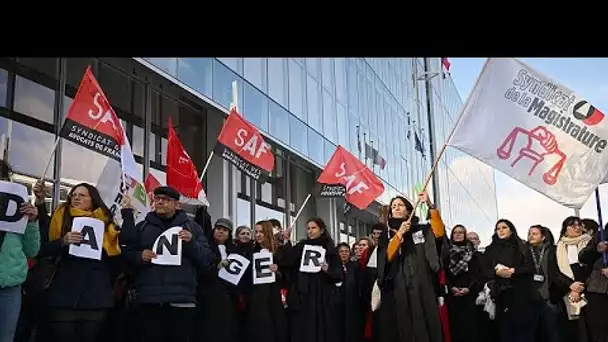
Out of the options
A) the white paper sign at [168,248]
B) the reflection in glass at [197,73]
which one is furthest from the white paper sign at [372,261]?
the reflection in glass at [197,73]

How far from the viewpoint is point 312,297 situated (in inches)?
354

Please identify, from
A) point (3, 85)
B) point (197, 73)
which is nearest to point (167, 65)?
point (197, 73)

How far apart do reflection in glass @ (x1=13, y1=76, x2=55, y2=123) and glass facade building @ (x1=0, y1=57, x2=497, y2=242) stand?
1cm

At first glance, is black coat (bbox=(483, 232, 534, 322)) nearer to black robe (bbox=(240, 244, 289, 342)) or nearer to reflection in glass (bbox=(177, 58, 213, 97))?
black robe (bbox=(240, 244, 289, 342))

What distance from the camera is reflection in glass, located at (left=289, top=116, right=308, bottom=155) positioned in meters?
18.9

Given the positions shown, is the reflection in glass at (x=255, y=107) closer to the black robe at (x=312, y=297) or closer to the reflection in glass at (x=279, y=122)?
the reflection in glass at (x=279, y=122)

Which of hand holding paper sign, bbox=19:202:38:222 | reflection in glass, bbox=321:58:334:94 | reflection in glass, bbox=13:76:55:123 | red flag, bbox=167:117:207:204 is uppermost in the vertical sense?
reflection in glass, bbox=321:58:334:94

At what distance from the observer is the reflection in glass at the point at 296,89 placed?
1936 centimetres

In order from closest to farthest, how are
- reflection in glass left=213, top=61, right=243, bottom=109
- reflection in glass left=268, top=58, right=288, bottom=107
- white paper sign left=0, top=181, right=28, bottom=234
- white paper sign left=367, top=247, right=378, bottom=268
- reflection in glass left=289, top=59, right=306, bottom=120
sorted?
white paper sign left=0, top=181, right=28, bottom=234 < white paper sign left=367, top=247, right=378, bottom=268 < reflection in glass left=213, top=61, right=243, bottom=109 < reflection in glass left=268, top=58, right=288, bottom=107 < reflection in glass left=289, top=59, right=306, bottom=120

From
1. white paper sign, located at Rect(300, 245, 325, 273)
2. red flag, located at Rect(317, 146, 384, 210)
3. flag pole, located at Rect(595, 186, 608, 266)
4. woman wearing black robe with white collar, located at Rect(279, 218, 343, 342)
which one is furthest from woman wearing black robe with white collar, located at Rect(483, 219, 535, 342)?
red flag, located at Rect(317, 146, 384, 210)

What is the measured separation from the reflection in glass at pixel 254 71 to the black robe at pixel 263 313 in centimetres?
774
